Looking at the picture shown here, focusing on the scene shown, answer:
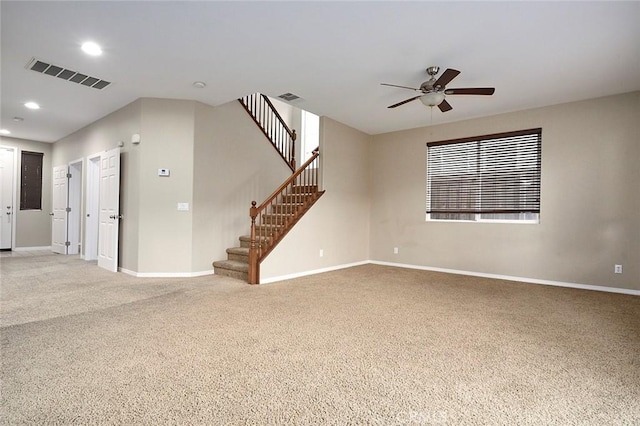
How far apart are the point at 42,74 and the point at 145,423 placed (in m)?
4.85

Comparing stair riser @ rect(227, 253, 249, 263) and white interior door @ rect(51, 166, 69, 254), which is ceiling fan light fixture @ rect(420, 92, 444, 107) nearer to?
stair riser @ rect(227, 253, 249, 263)

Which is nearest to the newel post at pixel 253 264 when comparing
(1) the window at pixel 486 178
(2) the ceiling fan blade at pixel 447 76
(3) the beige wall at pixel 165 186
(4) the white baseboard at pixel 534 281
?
(3) the beige wall at pixel 165 186

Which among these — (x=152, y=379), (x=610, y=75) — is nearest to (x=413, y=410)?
(x=152, y=379)

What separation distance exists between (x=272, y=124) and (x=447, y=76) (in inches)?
166

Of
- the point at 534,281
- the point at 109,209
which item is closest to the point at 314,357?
the point at 534,281

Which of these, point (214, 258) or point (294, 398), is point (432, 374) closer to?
point (294, 398)

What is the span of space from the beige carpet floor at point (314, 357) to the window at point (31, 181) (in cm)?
553

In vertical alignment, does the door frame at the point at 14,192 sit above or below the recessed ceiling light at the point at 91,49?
below

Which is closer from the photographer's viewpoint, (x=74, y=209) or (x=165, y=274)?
(x=165, y=274)

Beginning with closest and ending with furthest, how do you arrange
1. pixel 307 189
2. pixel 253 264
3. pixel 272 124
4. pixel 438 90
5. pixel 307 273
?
pixel 438 90, pixel 253 264, pixel 307 273, pixel 307 189, pixel 272 124

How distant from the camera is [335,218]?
6285 millimetres

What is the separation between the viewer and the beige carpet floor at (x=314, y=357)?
5.75ft

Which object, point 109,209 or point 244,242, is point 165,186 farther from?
point 244,242

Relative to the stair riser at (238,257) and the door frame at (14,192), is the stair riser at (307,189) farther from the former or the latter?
the door frame at (14,192)
